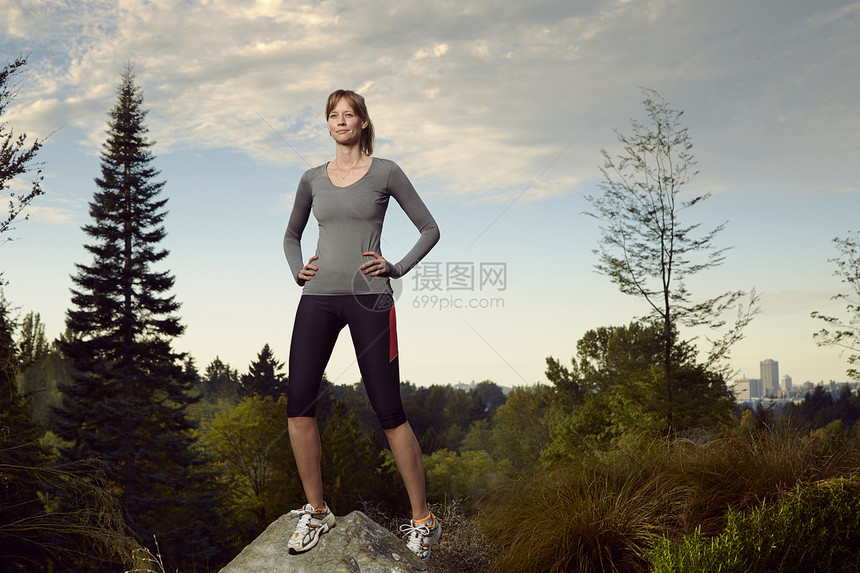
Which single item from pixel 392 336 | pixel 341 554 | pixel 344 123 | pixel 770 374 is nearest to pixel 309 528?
pixel 341 554

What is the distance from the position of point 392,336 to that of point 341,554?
1512 millimetres

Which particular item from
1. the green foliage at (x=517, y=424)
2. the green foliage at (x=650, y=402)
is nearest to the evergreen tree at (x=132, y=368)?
the green foliage at (x=650, y=402)

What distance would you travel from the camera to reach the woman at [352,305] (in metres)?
4.36

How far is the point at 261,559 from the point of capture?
4.57 meters

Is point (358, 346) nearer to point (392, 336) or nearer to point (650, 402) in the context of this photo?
point (392, 336)

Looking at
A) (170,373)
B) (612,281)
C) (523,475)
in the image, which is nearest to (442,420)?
(170,373)

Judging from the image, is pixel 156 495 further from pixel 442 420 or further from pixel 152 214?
pixel 442 420

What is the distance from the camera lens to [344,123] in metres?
4.61

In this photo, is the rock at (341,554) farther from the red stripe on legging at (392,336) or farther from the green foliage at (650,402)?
the green foliage at (650,402)

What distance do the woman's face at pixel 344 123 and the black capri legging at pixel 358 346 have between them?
1151mm

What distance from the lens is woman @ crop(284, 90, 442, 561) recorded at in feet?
14.3

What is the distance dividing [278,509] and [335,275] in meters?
30.4

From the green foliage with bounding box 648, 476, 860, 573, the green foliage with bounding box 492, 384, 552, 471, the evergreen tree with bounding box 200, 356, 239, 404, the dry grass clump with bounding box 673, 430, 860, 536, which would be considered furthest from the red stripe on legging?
the evergreen tree with bounding box 200, 356, 239, 404

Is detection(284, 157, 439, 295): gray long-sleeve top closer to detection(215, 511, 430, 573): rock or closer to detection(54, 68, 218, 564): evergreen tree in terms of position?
detection(215, 511, 430, 573): rock
